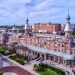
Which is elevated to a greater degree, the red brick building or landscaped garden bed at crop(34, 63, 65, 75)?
the red brick building

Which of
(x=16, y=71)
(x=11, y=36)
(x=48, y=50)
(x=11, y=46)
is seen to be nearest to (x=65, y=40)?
(x=48, y=50)

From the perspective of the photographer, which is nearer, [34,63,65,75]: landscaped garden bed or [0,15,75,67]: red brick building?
[34,63,65,75]: landscaped garden bed

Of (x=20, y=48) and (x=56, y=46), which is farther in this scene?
(x=20, y=48)

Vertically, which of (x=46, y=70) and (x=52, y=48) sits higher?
(x=52, y=48)

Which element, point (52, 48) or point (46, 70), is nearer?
point (46, 70)

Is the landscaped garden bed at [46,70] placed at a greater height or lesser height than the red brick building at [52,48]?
lesser

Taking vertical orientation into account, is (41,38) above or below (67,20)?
below

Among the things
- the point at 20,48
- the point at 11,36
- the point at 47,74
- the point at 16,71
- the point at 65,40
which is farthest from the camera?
the point at 11,36

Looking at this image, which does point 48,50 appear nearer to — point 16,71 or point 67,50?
point 67,50

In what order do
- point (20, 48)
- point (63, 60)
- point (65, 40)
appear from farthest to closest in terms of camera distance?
point (20, 48) → point (65, 40) → point (63, 60)

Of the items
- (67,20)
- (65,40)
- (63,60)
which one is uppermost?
(67,20)

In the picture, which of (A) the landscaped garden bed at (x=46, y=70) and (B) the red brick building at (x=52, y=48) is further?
(B) the red brick building at (x=52, y=48)
